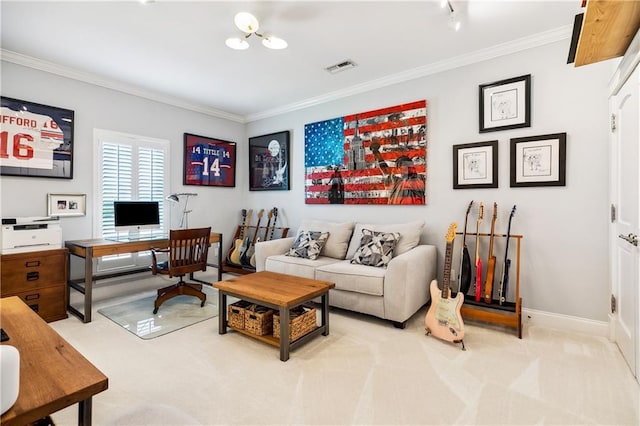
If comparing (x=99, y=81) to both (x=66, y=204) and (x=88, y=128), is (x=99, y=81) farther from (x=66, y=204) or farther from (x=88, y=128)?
(x=66, y=204)

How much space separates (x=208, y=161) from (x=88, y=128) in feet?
5.21

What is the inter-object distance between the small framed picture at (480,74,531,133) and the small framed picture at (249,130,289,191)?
2.69 meters

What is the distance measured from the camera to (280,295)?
236 cm

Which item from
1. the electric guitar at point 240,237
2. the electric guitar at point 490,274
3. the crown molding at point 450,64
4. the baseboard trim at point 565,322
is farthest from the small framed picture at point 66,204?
the baseboard trim at point 565,322

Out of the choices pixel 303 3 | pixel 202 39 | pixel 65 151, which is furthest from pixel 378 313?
pixel 65 151

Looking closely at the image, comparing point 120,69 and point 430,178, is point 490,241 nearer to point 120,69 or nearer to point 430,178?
point 430,178

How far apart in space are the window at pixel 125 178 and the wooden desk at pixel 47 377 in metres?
2.63

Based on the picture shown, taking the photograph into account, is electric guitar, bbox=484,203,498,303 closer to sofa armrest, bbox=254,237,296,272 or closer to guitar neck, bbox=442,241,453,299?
guitar neck, bbox=442,241,453,299

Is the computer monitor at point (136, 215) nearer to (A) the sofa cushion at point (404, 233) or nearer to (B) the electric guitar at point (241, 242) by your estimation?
(B) the electric guitar at point (241, 242)

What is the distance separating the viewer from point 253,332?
8.25ft

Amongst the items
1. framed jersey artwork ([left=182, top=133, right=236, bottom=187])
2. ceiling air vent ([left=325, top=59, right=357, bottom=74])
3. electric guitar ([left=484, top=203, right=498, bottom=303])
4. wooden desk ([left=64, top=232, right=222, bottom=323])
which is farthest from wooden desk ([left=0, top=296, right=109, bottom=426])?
framed jersey artwork ([left=182, top=133, right=236, bottom=187])

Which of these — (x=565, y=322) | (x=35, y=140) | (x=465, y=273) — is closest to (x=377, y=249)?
(x=465, y=273)

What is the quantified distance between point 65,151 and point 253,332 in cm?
292

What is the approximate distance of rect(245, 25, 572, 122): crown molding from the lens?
2.77 metres
